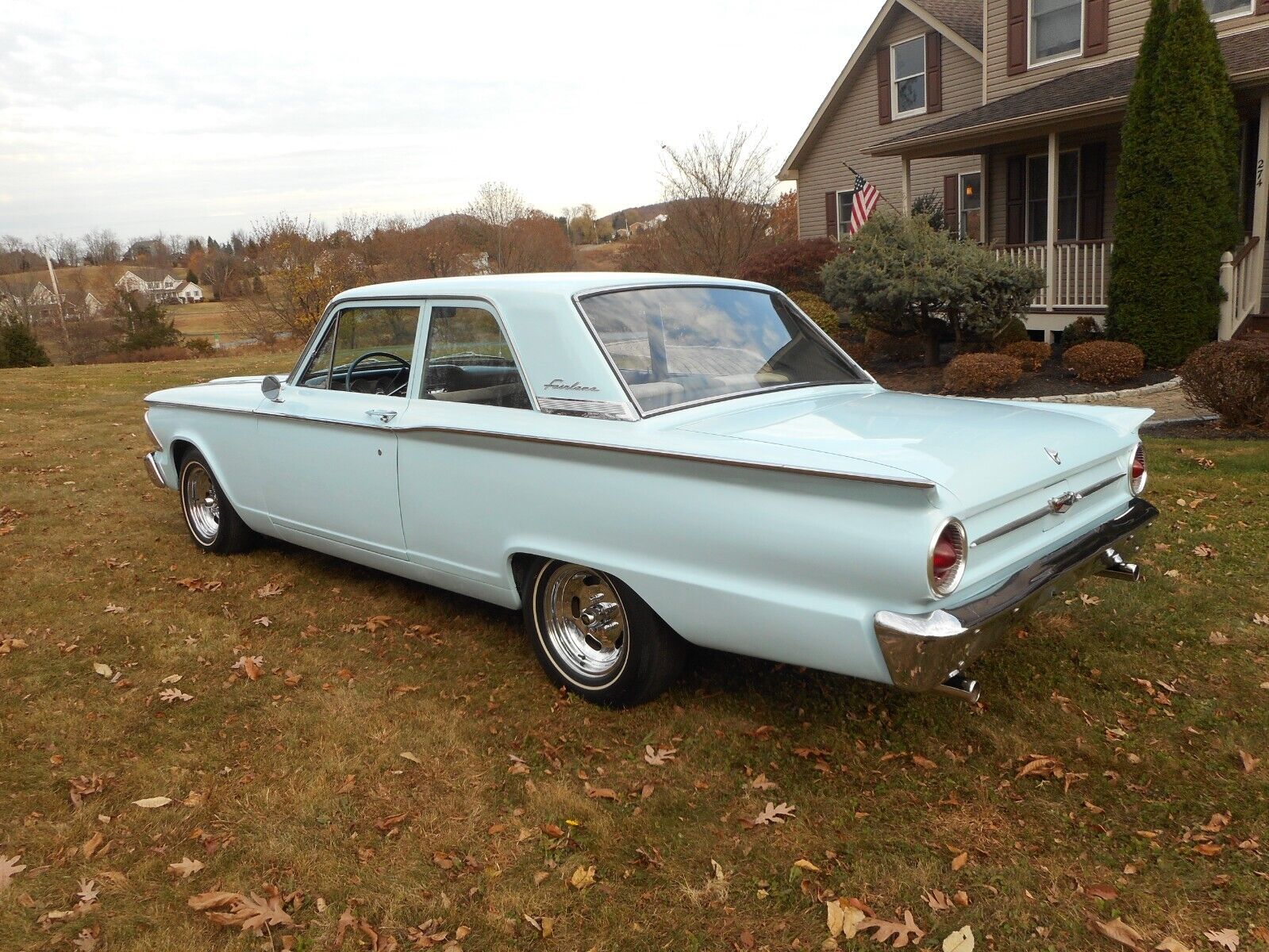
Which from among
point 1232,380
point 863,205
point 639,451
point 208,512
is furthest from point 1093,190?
point 639,451

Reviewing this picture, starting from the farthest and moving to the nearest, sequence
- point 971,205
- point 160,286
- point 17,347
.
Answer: point 160,286 → point 17,347 → point 971,205

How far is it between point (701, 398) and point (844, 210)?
68.3 ft

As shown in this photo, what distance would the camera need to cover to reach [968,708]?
3.88 meters

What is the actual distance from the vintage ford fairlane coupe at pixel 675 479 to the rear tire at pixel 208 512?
0.92m

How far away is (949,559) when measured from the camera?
297 centimetres

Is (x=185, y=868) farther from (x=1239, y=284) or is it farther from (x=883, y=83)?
(x=883, y=83)

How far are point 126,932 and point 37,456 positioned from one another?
29.4 feet

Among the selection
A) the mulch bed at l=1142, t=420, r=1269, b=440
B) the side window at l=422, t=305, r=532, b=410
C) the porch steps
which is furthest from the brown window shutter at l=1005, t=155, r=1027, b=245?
the side window at l=422, t=305, r=532, b=410

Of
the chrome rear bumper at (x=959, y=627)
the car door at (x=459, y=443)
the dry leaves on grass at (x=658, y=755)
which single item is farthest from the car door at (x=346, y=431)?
the chrome rear bumper at (x=959, y=627)

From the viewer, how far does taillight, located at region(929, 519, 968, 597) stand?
116 inches

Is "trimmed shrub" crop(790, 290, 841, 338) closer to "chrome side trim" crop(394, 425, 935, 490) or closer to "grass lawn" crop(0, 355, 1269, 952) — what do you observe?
"grass lawn" crop(0, 355, 1269, 952)

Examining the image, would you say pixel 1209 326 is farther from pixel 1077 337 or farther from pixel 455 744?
pixel 455 744

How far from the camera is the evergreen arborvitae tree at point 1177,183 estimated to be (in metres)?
11.6

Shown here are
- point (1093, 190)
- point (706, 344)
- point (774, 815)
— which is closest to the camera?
point (774, 815)
